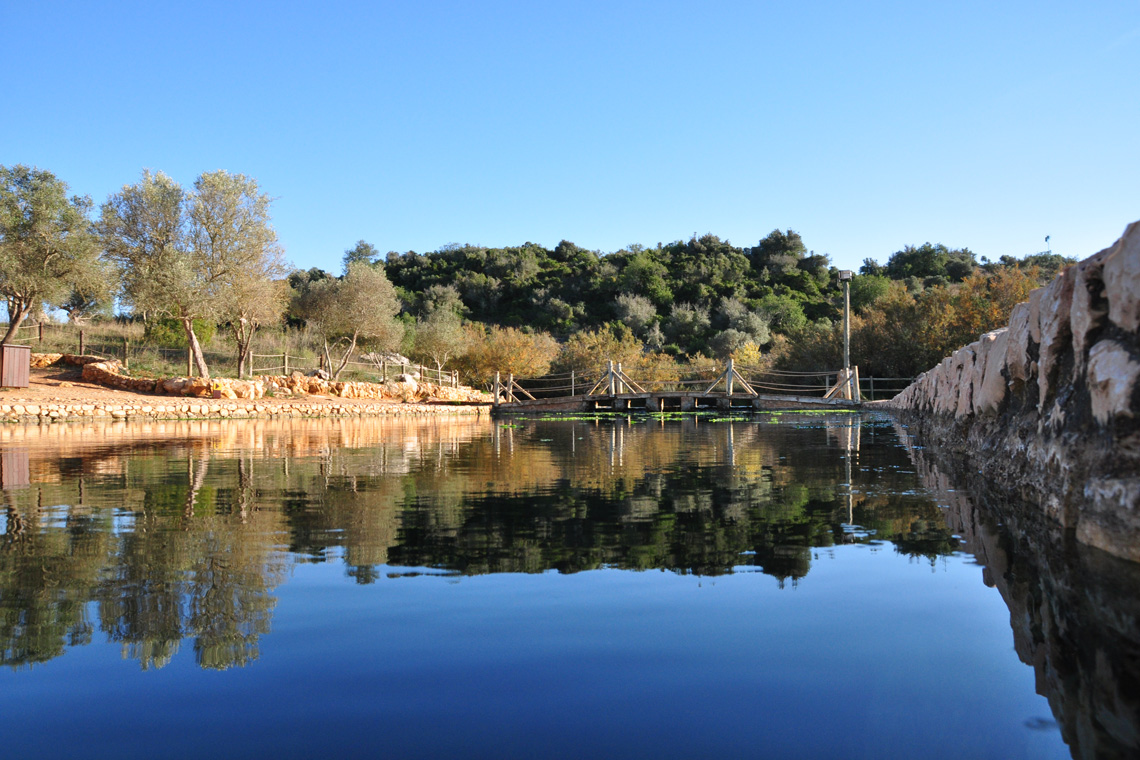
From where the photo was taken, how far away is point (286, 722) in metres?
1.69

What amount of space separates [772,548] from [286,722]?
233 centimetres

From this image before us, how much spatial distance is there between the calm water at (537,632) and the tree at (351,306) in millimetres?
29332

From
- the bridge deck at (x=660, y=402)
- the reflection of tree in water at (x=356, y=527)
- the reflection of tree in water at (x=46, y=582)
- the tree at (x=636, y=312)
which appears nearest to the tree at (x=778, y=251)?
the tree at (x=636, y=312)

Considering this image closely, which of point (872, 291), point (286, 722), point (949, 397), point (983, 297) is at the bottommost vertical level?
point (286, 722)

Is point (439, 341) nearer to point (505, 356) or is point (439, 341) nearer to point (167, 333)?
point (505, 356)

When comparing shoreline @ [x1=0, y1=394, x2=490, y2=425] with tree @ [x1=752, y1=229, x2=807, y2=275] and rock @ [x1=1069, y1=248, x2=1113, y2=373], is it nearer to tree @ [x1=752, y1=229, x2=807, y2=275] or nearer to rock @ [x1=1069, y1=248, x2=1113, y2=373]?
rock @ [x1=1069, y1=248, x2=1113, y2=373]

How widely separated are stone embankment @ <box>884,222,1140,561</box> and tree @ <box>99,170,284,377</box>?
2488 cm

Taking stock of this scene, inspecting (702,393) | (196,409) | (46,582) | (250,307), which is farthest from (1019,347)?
(250,307)

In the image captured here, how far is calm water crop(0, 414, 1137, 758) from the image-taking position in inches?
64.6

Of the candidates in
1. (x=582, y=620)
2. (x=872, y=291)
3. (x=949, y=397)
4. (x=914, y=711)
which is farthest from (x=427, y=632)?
(x=872, y=291)

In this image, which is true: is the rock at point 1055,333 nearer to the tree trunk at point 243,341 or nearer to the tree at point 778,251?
the tree trunk at point 243,341

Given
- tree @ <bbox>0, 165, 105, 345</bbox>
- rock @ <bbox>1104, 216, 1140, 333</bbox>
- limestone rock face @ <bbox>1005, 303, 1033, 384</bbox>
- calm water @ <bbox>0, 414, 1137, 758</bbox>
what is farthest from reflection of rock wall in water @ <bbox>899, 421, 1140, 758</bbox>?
tree @ <bbox>0, 165, 105, 345</bbox>

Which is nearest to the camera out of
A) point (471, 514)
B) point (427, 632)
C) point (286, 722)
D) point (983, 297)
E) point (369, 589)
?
point (286, 722)

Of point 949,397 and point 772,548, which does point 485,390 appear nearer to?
point 949,397
